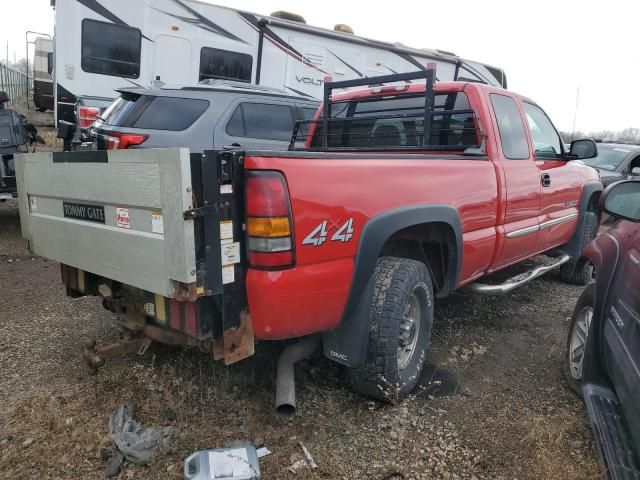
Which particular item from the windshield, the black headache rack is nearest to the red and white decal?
the black headache rack

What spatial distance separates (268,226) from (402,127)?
93.2 inches

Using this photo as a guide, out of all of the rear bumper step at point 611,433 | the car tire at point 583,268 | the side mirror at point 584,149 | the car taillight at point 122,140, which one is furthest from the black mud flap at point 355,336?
the car taillight at point 122,140

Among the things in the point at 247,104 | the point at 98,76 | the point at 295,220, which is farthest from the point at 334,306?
the point at 98,76

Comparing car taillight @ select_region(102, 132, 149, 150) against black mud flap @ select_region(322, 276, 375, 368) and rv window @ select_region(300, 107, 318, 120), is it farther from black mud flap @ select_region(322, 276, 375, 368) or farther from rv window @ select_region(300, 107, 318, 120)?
black mud flap @ select_region(322, 276, 375, 368)

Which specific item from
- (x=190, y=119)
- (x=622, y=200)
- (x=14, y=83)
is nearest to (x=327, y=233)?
(x=622, y=200)

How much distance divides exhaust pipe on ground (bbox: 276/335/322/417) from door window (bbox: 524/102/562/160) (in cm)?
277

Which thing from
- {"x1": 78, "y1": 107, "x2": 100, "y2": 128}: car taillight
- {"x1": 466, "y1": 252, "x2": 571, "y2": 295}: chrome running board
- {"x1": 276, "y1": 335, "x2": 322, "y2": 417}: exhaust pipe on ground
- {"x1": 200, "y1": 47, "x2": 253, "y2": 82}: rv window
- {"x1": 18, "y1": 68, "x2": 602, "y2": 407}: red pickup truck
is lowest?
{"x1": 276, "y1": 335, "x2": 322, "y2": 417}: exhaust pipe on ground

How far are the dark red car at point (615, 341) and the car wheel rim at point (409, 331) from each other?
0.96 meters

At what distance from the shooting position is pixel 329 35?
1152 centimetres

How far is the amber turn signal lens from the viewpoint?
7.38 ft

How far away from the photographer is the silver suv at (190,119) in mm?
6195

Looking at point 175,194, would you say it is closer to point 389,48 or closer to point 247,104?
point 247,104

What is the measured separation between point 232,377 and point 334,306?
1007 mm

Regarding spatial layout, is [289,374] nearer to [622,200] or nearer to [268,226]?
[268,226]
